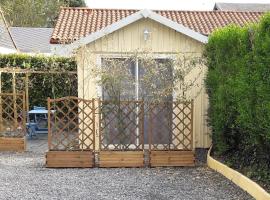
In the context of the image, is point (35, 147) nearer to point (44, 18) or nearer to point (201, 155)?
point (201, 155)

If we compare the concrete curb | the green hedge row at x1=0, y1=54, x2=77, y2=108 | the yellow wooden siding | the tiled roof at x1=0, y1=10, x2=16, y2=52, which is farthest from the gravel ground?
the tiled roof at x1=0, y1=10, x2=16, y2=52

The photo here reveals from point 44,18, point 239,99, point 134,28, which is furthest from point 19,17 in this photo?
point 239,99

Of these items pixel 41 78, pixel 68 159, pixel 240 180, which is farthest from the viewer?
pixel 41 78

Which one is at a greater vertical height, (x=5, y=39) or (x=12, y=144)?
(x=5, y=39)

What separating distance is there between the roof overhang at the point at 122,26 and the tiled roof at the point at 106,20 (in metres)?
0.84

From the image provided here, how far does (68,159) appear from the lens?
28.9ft

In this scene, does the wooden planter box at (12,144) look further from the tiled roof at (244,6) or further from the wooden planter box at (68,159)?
the tiled roof at (244,6)

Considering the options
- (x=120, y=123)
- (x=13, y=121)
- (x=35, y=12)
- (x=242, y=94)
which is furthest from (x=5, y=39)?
(x=242, y=94)

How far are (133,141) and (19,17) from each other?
34.0m

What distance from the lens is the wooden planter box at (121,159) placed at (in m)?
8.83

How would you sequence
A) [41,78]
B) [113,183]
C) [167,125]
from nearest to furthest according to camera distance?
[113,183] → [167,125] → [41,78]

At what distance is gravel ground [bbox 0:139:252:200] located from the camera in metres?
6.71

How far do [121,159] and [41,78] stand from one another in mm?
8078

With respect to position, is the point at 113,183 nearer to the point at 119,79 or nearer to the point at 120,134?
the point at 120,134
